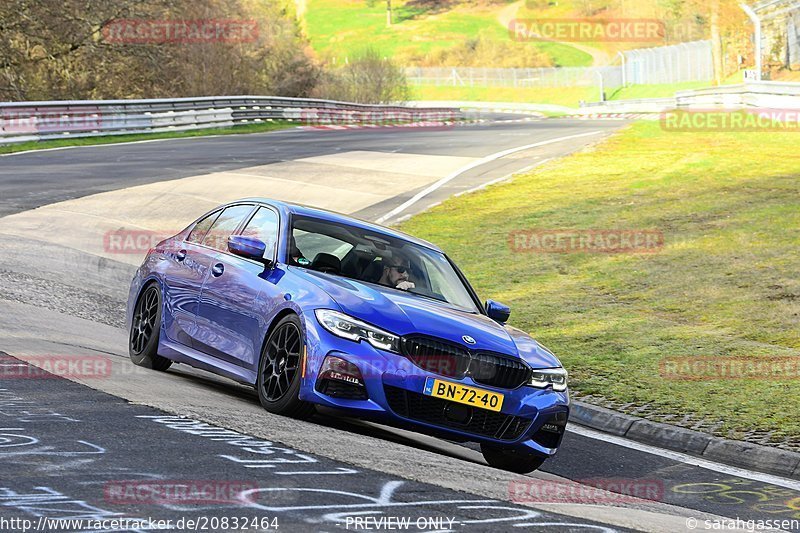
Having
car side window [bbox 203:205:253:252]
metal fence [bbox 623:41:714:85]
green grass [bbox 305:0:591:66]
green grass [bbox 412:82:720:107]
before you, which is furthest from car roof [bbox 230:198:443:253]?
green grass [bbox 305:0:591:66]

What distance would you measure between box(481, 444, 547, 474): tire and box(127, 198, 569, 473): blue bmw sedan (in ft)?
0.04

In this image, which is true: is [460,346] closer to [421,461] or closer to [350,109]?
[421,461]

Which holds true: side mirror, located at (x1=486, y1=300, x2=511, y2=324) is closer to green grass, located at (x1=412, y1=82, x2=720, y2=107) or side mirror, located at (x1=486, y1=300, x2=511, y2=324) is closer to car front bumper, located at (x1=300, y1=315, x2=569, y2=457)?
car front bumper, located at (x1=300, y1=315, x2=569, y2=457)

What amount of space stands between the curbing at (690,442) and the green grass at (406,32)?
149 metres

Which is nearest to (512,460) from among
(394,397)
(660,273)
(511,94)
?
(394,397)

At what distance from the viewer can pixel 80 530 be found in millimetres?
4855

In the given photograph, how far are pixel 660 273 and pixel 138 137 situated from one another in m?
25.1

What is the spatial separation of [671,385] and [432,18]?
182896 mm

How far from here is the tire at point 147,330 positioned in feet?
33.2

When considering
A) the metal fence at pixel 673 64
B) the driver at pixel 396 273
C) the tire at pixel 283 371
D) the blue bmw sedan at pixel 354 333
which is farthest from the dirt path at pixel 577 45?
the tire at pixel 283 371

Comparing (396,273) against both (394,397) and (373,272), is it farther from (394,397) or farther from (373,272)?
(394,397)

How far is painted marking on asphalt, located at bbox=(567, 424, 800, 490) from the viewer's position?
8.92 meters

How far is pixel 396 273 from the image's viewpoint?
9.15 meters

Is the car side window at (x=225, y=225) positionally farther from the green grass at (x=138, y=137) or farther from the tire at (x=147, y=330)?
the green grass at (x=138, y=137)
